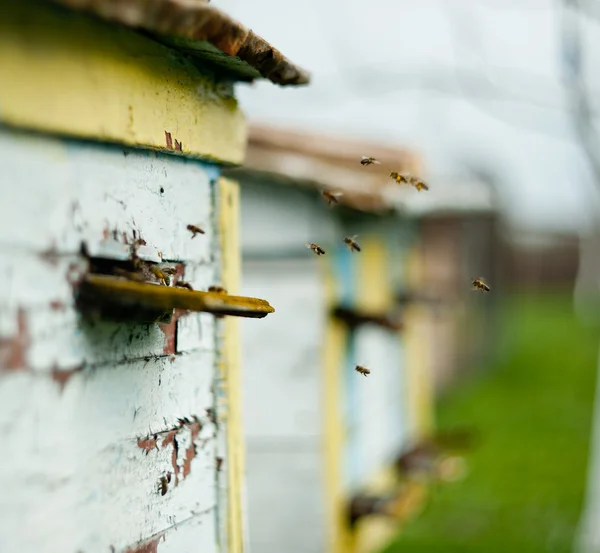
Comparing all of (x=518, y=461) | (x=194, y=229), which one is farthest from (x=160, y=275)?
(x=518, y=461)

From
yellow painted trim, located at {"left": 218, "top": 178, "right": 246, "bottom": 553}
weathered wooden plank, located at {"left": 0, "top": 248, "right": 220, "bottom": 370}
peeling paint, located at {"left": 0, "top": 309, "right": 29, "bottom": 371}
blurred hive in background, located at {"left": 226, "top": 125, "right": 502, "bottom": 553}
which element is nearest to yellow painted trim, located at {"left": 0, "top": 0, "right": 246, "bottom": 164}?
yellow painted trim, located at {"left": 218, "top": 178, "right": 246, "bottom": 553}

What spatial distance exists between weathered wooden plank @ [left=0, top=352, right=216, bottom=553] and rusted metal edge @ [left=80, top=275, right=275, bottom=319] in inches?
7.4

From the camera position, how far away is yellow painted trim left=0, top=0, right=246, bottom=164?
5.86 ft

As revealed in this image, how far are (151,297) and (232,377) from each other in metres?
0.84

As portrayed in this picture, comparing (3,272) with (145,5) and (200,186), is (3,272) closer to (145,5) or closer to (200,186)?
(145,5)

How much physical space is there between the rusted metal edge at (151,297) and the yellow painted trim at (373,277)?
13.5 feet

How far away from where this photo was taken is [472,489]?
10.9 meters

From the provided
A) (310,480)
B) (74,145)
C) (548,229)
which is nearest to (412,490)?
(310,480)

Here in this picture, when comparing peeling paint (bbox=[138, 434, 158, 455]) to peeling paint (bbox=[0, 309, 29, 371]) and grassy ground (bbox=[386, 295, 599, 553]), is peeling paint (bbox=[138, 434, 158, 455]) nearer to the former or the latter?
peeling paint (bbox=[0, 309, 29, 371])

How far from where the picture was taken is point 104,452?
2105 mm

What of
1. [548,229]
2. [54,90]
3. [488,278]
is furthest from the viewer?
[548,229]

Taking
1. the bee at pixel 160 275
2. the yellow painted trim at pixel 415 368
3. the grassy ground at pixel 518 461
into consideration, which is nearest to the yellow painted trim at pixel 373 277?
the yellow painted trim at pixel 415 368

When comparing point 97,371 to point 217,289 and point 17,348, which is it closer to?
point 17,348

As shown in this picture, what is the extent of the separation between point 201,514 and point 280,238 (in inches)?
125
